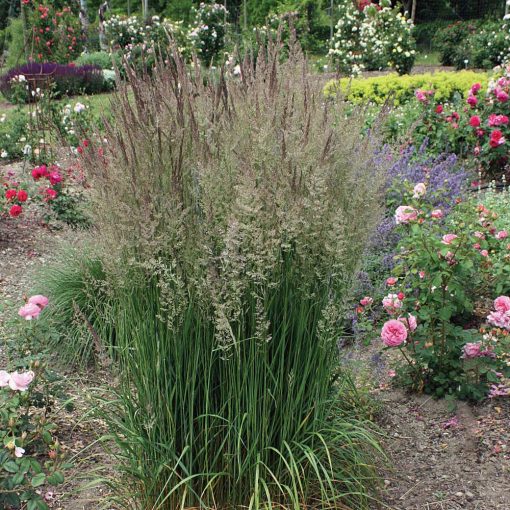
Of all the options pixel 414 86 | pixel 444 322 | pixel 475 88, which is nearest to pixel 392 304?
pixel 444 322

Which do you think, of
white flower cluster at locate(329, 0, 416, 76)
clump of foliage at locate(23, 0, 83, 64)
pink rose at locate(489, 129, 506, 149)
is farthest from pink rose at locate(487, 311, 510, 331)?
clump of foliage at locate(23, 0, 83, 64)

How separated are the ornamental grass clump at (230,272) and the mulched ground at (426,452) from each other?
0.32 metres

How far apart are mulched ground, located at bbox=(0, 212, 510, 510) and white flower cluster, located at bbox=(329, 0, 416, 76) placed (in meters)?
10.9

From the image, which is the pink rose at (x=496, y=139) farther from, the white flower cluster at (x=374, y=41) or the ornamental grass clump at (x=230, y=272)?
the white flower cluster at (x=374, y=41)

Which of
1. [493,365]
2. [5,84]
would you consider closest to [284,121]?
[493,365]

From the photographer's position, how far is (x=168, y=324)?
76.5 inches

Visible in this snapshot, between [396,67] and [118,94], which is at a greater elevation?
[118,94]

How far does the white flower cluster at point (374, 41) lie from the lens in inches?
546

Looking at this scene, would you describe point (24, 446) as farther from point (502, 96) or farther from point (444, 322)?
point (502, 96)

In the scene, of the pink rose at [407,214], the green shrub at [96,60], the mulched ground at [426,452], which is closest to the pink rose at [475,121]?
→ the pink rose at [407,214]

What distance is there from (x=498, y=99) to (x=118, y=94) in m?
5.12

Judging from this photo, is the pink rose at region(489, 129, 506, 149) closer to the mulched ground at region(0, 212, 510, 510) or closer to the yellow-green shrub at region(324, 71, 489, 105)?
the yellow-green shrub at region(324, 71, 489, 105)

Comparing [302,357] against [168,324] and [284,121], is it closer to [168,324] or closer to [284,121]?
[168,324]

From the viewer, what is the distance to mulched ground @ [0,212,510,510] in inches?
101
